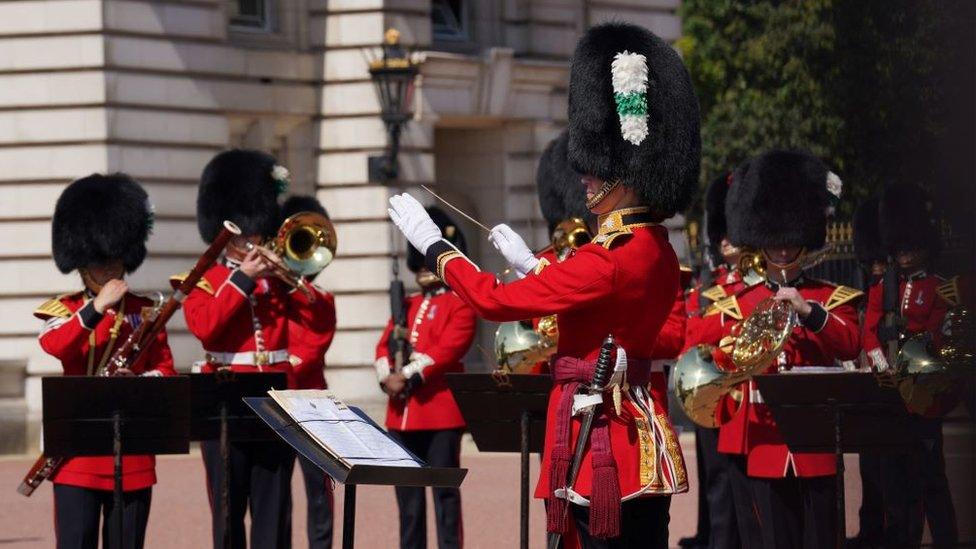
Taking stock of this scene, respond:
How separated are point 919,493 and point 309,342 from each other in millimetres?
2557

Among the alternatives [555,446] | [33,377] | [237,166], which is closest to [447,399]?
[237,166]

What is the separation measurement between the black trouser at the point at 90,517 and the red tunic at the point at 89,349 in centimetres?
4

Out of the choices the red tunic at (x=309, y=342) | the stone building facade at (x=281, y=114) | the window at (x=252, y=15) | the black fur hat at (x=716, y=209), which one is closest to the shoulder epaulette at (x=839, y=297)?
the red tunic at (x=309, y=342)

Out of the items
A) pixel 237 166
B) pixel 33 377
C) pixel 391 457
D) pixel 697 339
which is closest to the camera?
pixel 391 457

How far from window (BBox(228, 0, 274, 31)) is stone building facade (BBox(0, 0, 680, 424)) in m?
0.02

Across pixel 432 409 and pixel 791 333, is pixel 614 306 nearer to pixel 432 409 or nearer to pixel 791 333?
pixel 791 333

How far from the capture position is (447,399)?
919 centimetres

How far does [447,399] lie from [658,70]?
3.57m

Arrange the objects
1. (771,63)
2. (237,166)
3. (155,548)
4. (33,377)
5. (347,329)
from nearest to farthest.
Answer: (237,166) → (155,548) → (33,377) → (347,329) → (771,63)

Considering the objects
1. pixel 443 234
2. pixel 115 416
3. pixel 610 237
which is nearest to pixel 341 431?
pixel 610 237

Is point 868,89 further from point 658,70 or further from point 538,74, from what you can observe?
point 538,74

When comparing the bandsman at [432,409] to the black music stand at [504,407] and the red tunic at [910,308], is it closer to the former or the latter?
the black music stand at [504,407]

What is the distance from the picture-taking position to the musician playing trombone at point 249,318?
7.87 m

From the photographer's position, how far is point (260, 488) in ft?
25.8
